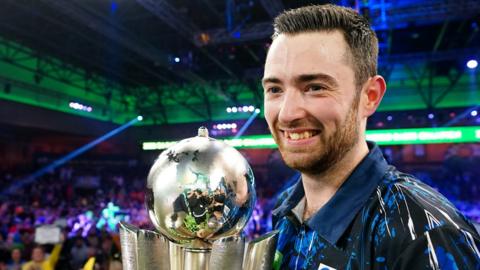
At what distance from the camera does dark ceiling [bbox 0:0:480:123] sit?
6.08 meters

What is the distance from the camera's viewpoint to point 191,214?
66cm

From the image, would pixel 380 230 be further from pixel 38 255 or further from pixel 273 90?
pixel 38 255

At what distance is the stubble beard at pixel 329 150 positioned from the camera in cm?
80

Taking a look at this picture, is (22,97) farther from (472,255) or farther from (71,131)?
(472,255)

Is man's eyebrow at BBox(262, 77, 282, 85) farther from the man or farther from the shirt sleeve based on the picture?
the shirt sleeve

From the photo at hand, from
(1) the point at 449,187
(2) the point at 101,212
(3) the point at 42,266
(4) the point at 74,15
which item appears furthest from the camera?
(1) the point at 449,187

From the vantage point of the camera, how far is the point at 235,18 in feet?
23.3

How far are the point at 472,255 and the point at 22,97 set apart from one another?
1222cm

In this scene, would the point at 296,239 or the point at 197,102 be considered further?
the point at 197,102

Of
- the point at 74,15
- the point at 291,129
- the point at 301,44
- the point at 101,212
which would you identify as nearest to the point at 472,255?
the point at 291,129

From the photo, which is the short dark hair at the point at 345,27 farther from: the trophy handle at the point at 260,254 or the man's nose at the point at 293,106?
the trophy handle at the point at 260,254

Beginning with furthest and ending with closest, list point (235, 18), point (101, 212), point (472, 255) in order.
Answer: point (101, 212)
point (235, 18)
point (472, 255)

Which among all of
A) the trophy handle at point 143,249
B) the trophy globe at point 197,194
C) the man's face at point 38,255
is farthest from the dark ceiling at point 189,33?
the trophy handle at point 143,249

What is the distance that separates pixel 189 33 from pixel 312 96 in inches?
265
